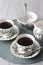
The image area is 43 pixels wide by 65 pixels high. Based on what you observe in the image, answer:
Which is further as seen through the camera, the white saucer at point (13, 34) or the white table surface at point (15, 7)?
the white table surface at point (15, 7)

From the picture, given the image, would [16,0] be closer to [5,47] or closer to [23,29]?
[23,29]

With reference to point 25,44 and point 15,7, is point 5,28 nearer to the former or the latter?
point 25,44

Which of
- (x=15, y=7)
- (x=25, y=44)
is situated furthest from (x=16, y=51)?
(x=15, y=7)

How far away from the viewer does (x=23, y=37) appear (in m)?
0.88

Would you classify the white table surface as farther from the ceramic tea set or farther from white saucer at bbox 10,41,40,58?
white saucer at bbox 10,41,40,58

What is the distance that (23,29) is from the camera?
3.35ft

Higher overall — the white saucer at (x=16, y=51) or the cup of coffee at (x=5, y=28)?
the cup of coffee at (x=5, y=28)

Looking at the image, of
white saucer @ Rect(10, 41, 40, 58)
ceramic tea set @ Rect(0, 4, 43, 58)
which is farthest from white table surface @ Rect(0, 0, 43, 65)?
white saucer @ Rect(10, 41, 40, 58)

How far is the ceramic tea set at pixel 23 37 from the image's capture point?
84 centimetres

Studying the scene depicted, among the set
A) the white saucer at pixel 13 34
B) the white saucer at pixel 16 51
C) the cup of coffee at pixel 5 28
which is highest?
the cup of coffee at pixel 5 28

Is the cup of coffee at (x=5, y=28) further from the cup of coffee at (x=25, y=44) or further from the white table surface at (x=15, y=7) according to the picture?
the white table surface at (x=15, y=7)

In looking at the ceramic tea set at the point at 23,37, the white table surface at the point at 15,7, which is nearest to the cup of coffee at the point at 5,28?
the ceramic tea set at the point at 23,37

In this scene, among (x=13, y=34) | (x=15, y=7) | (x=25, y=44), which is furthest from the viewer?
(x=15, y=7)

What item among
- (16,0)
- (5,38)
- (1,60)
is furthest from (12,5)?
(1,60)
